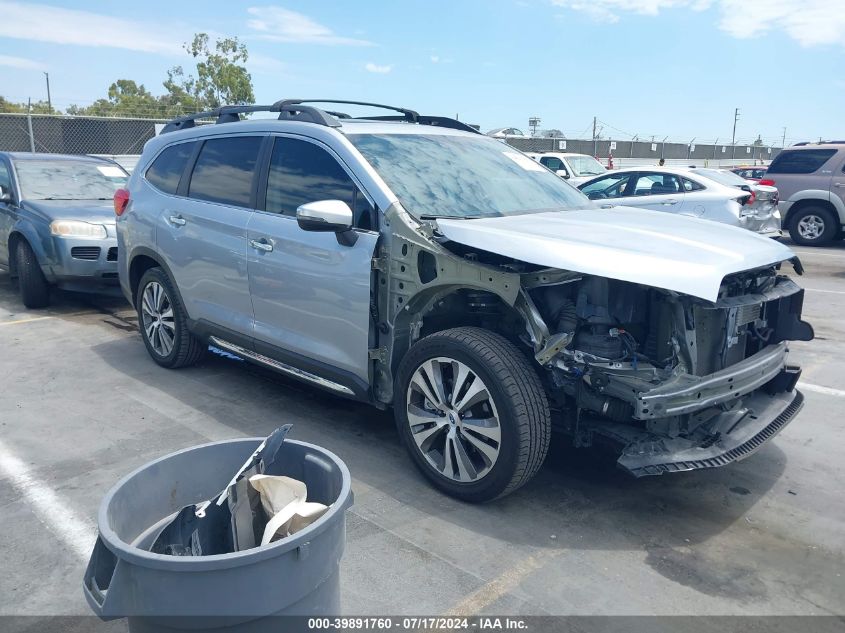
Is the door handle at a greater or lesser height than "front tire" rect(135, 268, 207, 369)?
greater

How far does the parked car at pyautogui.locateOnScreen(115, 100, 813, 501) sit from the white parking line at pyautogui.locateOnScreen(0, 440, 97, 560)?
1.43m

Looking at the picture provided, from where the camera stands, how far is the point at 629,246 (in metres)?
3.27

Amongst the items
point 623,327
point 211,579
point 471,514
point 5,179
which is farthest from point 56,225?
point 211,579

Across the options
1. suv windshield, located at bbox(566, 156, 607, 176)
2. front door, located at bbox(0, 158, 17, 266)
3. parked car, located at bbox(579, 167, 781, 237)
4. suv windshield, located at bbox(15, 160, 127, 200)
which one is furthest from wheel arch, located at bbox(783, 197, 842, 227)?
front door, located at bbox(0, 158, 17, 266)

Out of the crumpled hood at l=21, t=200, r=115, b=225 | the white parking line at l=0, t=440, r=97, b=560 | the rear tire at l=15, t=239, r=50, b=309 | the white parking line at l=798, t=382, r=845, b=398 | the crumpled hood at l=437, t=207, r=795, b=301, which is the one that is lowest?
the white parking line at l=0, t=440, r=97, b=560

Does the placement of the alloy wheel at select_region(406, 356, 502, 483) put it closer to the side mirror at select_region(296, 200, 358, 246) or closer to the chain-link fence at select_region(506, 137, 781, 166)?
the side mirror at select_region(296, 200, 358, 246)

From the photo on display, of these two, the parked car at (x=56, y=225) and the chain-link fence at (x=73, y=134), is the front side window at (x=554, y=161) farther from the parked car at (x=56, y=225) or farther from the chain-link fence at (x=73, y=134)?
the parked car at (x=56, y=225)

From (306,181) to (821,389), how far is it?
13.2 ft

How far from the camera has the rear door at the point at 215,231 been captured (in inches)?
182

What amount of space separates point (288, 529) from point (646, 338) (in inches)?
83.7

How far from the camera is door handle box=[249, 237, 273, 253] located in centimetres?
434

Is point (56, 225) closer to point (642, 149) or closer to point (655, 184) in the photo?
point (655, 184)

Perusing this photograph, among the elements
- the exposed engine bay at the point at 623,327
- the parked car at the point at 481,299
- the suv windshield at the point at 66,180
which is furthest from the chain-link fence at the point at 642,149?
the exposed engine bay at the point at 623,327

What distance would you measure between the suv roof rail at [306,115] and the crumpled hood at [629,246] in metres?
1.33
